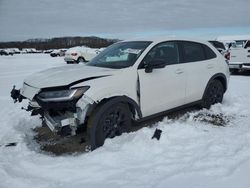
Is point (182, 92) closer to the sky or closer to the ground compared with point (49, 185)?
closer to the sky

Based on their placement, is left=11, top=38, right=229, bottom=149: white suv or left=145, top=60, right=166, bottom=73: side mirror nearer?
left=11, top=38, right=229, bottom=149: white suv

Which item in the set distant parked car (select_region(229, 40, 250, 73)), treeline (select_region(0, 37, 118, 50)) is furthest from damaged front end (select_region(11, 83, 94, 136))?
treeline (select_region(0, 37, 118, 50))

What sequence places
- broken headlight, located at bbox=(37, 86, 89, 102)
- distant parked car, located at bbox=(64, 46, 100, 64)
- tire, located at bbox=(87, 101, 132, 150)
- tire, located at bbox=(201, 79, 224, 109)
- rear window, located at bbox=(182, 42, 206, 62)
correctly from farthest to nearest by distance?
distant parked car, located at bbox=(64, 46, 100, 64) < tire, located at bbox=(201, 79, 224, 109) < rear window, located at bbox=(182, 42, 206, 62) < tire, located at bbox=(87, 101, 132, 150) < broken headlight, located at bbox=(37, 86, 89, 102)

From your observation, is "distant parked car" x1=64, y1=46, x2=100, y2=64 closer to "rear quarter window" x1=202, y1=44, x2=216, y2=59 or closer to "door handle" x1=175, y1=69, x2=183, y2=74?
"rear quarter window" x1=202, y1=44, x2=216, y2=59

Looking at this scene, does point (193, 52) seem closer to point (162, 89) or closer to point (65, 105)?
point (162, 89)

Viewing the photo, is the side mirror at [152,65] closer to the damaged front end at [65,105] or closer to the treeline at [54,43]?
the damaged front end at [65,105]

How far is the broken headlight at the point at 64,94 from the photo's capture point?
14.6ft

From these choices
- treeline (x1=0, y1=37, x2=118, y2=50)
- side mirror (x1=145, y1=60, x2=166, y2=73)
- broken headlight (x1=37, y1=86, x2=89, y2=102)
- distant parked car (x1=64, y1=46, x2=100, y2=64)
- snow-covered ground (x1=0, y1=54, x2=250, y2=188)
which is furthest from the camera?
treeline (x1=0, y1=37, x2=118, y2=50)

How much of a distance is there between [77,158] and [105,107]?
0.84 metres

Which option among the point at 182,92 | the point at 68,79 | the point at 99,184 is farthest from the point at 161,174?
the point at 182,92

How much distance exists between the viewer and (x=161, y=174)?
384cm

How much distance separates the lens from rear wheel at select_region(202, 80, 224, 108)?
22.7 ft

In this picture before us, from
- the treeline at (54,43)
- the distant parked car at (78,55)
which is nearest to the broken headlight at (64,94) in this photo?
the distant parked car at (78,55)

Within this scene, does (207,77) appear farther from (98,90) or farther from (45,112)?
(45,112)
